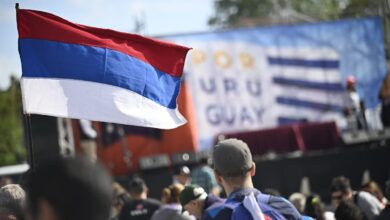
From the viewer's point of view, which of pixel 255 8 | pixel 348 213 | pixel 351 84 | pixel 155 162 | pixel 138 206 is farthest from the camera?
pixel 255 8

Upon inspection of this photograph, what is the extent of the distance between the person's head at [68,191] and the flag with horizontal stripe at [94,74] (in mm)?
3066

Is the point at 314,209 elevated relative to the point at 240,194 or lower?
lower

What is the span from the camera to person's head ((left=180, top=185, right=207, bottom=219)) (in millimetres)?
6380

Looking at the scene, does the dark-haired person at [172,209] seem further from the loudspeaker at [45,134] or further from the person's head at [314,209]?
the loudspeaker at [45,134]

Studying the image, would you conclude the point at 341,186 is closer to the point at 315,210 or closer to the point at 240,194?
the point at 315,210

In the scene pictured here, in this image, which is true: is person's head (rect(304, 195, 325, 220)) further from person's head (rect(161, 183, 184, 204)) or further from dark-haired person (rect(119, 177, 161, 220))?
dark-haired person (rect(119, 177, 161, 220))

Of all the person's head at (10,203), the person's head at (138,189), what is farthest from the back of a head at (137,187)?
the person's head at (10,203)

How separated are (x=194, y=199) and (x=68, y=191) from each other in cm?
412

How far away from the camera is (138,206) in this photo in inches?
363

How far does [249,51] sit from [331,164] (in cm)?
555

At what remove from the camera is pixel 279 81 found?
22.8 metres

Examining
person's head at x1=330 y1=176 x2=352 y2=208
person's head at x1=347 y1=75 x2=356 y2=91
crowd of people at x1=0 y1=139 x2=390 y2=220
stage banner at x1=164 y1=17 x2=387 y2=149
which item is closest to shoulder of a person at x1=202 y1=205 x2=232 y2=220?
crowd of people at x1=0 y1=139 x2=390 y2=220

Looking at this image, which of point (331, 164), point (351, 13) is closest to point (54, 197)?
point (331, 164)

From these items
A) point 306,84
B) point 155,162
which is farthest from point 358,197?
point 306,84
